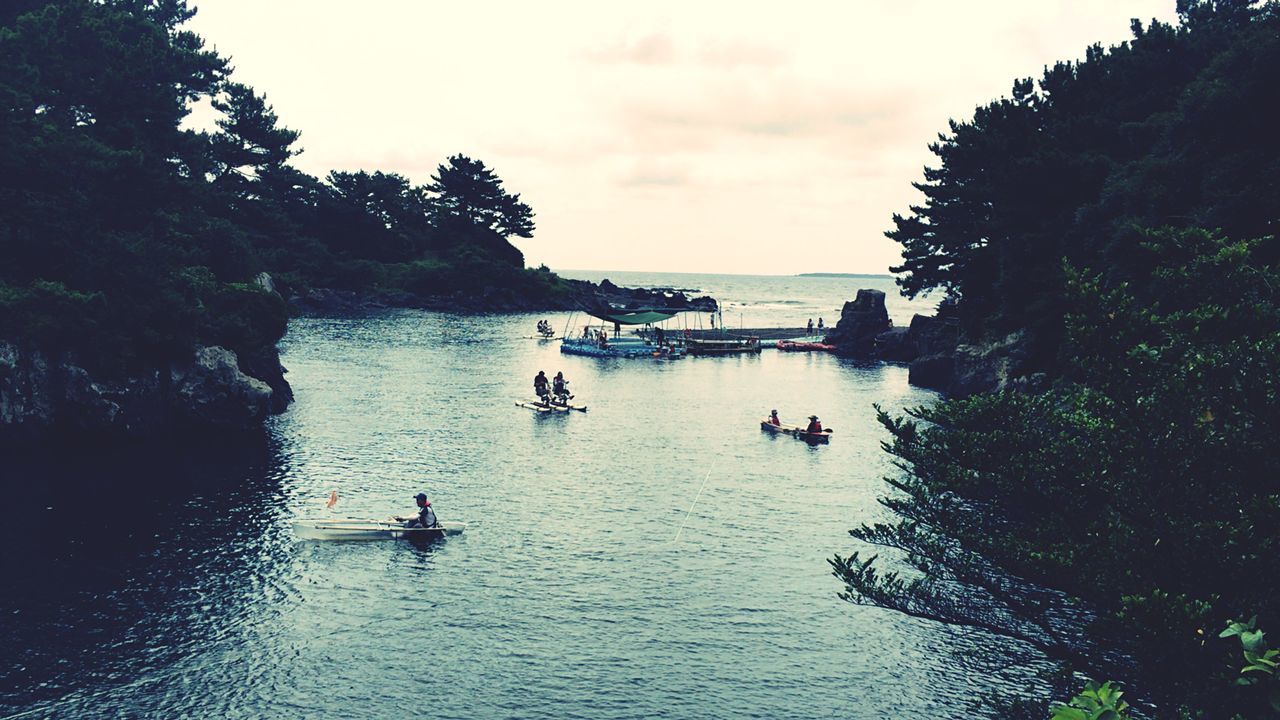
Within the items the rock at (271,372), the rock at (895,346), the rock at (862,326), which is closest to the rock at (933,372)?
the rock at (895,346)

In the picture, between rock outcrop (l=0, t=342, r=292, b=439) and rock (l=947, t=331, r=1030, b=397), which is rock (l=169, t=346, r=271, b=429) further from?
rock (l=947, t=331, r=1030, b=397)

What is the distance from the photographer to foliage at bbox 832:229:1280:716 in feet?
55.6

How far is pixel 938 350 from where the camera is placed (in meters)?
98.5

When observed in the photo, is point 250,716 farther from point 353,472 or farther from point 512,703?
point 353,472

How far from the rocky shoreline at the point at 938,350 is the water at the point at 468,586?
49.2ft

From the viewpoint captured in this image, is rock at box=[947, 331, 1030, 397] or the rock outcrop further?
rock at box=[947, 331, 1030, 397]

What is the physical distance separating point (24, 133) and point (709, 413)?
174 feet

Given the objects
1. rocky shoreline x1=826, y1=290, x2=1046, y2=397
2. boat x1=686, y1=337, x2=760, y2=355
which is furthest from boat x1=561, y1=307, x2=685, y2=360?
rocky shoreline x1=826, y1=290, x2=1046, y2=397

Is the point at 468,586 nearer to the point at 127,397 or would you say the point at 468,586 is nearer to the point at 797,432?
the point at 127,397

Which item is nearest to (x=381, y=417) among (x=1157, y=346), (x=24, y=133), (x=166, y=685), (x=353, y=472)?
(x=353, y=472)

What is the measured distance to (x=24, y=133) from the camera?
2301 inches

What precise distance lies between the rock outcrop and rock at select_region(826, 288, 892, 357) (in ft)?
277

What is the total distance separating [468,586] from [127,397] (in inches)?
1407

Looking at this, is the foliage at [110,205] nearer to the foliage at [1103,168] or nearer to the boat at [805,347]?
the foliage at [1103,168]
